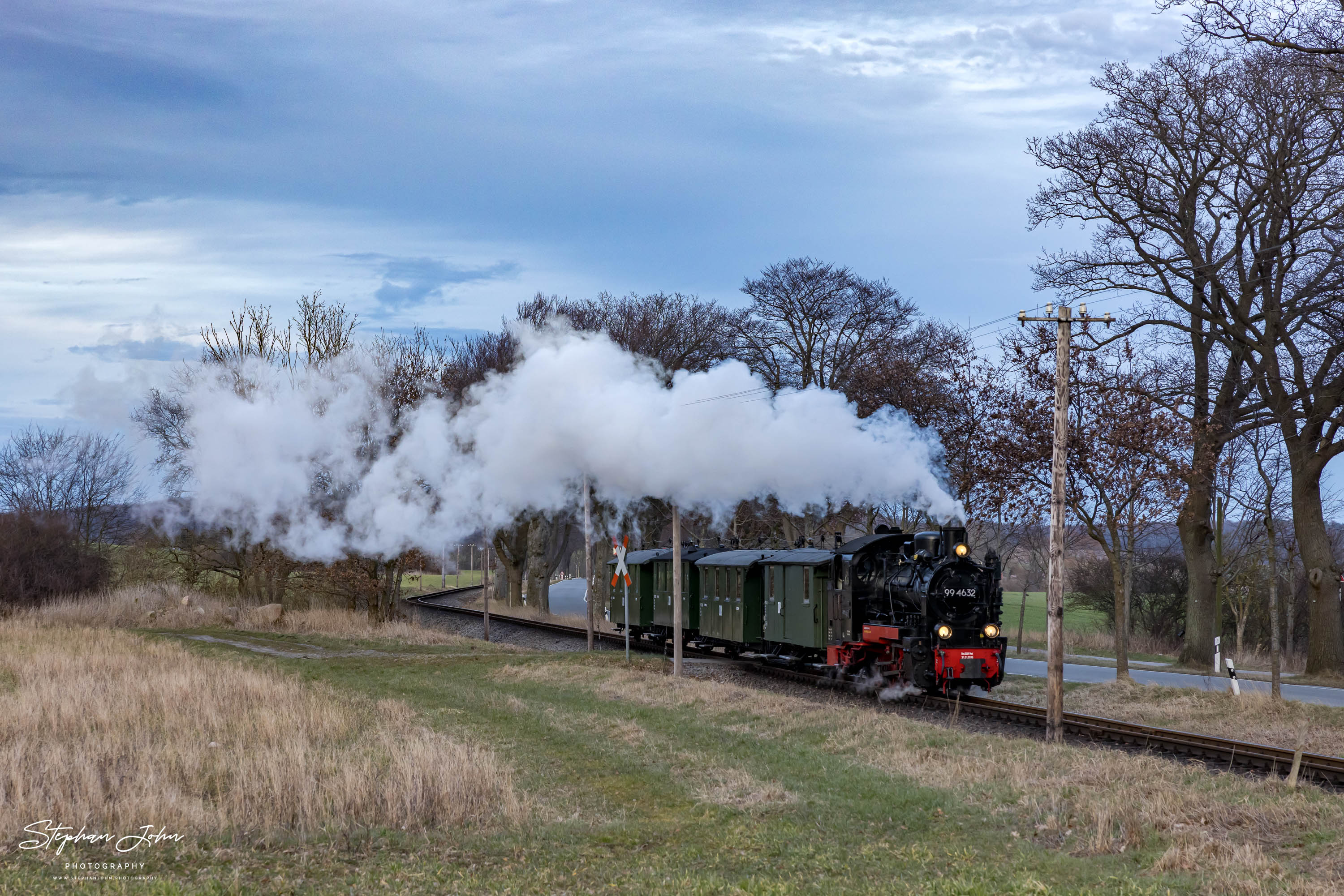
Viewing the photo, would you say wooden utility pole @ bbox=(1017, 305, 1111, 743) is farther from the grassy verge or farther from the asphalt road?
the asphalt road

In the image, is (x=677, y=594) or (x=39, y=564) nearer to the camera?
(x=677, y=594)

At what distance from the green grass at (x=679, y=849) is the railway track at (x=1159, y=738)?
3098 mm

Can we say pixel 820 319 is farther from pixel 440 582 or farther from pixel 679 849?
pixel 440 582

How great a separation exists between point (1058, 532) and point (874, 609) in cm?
490

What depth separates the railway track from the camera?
42.9 ft

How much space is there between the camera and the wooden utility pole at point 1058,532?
626 inches

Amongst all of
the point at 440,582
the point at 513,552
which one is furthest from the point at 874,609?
the point at 440,582

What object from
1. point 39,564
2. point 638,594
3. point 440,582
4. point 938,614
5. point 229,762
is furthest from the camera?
point 440,582

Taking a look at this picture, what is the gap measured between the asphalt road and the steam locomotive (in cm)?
531

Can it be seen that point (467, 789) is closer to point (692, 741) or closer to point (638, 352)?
point (692, 741)

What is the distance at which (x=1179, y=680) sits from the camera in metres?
26.3

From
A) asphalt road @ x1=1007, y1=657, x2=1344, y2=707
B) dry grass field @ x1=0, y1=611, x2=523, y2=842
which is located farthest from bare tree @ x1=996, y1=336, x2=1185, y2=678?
dry grass field @ x1=0, y1=611, x2=523, y2=842

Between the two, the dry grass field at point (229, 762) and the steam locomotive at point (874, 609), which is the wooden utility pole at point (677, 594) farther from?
the dry grass field at point (229, 762)

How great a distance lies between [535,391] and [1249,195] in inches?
724
